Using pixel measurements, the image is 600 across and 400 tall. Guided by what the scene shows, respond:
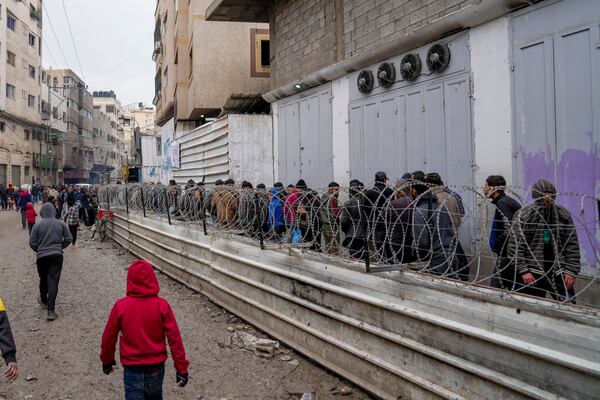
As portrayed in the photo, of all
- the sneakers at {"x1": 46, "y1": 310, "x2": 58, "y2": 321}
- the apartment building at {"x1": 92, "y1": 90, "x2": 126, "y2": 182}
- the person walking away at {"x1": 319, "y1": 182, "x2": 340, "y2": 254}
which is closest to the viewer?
the person walking away at {"x1": 319, "y1": 182, "x2": 340, "y2": 254}

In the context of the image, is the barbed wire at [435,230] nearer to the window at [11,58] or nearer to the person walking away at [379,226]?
the person walking away at [379,226]

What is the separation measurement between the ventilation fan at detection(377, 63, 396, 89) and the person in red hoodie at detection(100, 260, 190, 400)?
5.74 metres

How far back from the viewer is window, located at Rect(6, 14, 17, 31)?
125 feet

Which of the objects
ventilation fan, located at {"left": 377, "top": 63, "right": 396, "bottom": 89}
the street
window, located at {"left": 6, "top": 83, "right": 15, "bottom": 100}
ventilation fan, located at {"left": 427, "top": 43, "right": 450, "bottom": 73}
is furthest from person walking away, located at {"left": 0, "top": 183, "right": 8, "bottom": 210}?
ventilation fan, located at {"left": 427, "top": 43, "right": 450, "bottom": 73}

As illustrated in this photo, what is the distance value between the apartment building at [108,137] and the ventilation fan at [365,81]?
58.3 metres

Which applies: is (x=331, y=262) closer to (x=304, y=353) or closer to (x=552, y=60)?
(x=304, y=353)

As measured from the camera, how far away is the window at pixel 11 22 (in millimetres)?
38013

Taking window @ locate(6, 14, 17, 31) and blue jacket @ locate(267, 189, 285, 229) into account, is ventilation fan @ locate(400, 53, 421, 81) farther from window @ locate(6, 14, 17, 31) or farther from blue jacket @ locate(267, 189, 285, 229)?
window @ locate(6, 14, 17, 31)

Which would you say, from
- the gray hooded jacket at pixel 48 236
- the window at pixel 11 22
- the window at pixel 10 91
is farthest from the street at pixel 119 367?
the window at pixel 11 22

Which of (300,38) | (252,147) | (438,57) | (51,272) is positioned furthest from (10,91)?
(438,57)

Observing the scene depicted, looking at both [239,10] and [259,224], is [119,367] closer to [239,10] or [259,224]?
[259,224]

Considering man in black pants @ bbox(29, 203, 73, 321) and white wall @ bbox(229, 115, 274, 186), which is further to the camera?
white wall @ bbox(229, 115, 274, 186)

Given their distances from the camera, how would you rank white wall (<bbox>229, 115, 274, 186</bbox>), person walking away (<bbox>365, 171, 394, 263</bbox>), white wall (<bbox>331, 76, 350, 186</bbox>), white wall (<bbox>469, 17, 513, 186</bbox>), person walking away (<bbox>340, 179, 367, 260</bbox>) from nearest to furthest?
person walking away (<bbox>365, 171, 394, 263</bbox>) → person walking away (<bbox>340, 179, 367, 260</bbox>) → white wall (<bbox>469, 17, 513, 186</bbox>) → white wall (<bbox>331, 76, 350, 186</bbox>) → white wall (<bbox>229, 115, 274, 186</bbox>)

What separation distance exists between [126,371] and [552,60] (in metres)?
5.23
